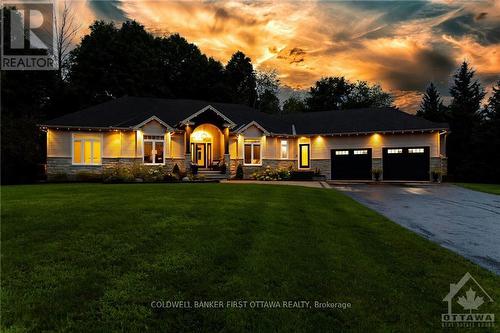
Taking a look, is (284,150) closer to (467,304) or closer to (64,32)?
(467,304)

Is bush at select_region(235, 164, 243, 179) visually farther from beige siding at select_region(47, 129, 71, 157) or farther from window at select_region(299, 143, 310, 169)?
beige siding at select_region(47, 129, 71, 157)

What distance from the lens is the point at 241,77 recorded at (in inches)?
2069

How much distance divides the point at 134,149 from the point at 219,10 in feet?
38.4

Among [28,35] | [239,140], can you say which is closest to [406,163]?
[239,140]

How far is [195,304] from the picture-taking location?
12.3 feet

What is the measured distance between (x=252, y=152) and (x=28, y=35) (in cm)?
2936

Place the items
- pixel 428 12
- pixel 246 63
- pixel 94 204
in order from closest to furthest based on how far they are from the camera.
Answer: pixel 94 204
pixel 428 12
pixel 246 63

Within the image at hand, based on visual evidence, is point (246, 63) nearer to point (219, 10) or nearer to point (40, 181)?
point (219, 10)

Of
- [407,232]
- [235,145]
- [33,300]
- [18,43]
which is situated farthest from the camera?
[18,43]

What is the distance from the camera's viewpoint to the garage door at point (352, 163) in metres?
27.9

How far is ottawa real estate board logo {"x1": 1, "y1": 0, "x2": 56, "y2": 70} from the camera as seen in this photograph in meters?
31.8

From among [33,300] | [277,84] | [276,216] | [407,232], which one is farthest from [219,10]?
[277,84]

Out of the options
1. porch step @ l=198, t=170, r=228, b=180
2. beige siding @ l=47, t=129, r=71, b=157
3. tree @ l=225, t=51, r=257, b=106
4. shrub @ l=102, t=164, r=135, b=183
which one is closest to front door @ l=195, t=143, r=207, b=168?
porch step @ l=198, t=170, r=228, b=180

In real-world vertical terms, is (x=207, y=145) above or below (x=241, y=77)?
below
